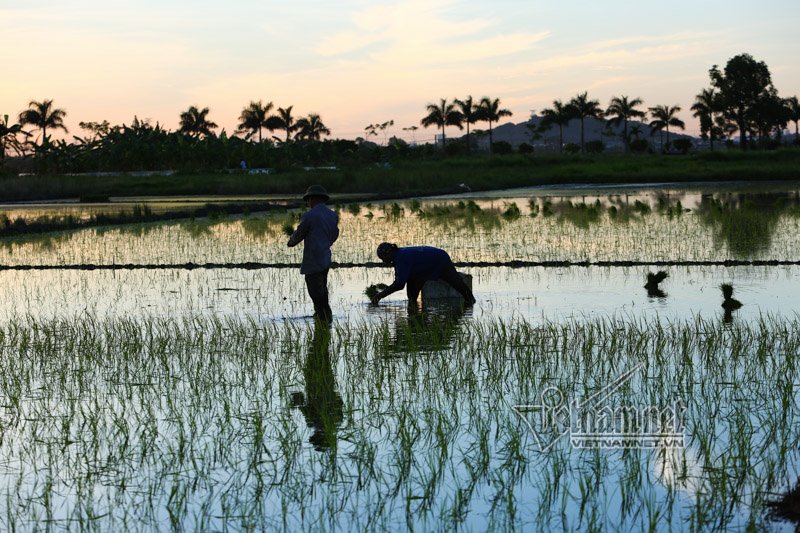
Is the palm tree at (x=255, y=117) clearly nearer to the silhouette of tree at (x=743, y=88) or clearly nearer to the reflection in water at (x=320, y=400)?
the silhouette of tree at (x=743, y=88)

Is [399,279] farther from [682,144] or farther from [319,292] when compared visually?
[682,144]

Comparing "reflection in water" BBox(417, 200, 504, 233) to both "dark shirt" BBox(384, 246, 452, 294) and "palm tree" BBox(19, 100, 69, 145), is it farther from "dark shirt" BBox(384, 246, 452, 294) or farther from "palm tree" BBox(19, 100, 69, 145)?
"palm tree" BBox(19, 100, 69, 145)

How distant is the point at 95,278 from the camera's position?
42.4 feet

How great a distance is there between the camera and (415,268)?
9352 mm

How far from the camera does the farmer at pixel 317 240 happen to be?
8.80 meters

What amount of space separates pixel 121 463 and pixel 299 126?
80.8m

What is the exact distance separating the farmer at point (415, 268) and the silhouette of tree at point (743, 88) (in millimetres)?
66417

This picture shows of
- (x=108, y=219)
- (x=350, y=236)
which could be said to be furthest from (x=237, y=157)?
(x=350, y=236)

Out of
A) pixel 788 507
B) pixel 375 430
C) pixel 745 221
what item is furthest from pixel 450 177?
pixel 788 507

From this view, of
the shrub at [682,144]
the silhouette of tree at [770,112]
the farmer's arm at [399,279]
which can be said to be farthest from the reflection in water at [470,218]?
the shrub at [682,144]

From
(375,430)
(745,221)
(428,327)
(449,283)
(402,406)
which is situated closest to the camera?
(375,430)

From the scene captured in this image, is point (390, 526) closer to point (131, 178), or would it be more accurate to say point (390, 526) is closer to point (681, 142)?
point (131, 178)

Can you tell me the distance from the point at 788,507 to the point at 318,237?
5367 mm

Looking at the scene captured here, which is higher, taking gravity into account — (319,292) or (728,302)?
(319,292)
